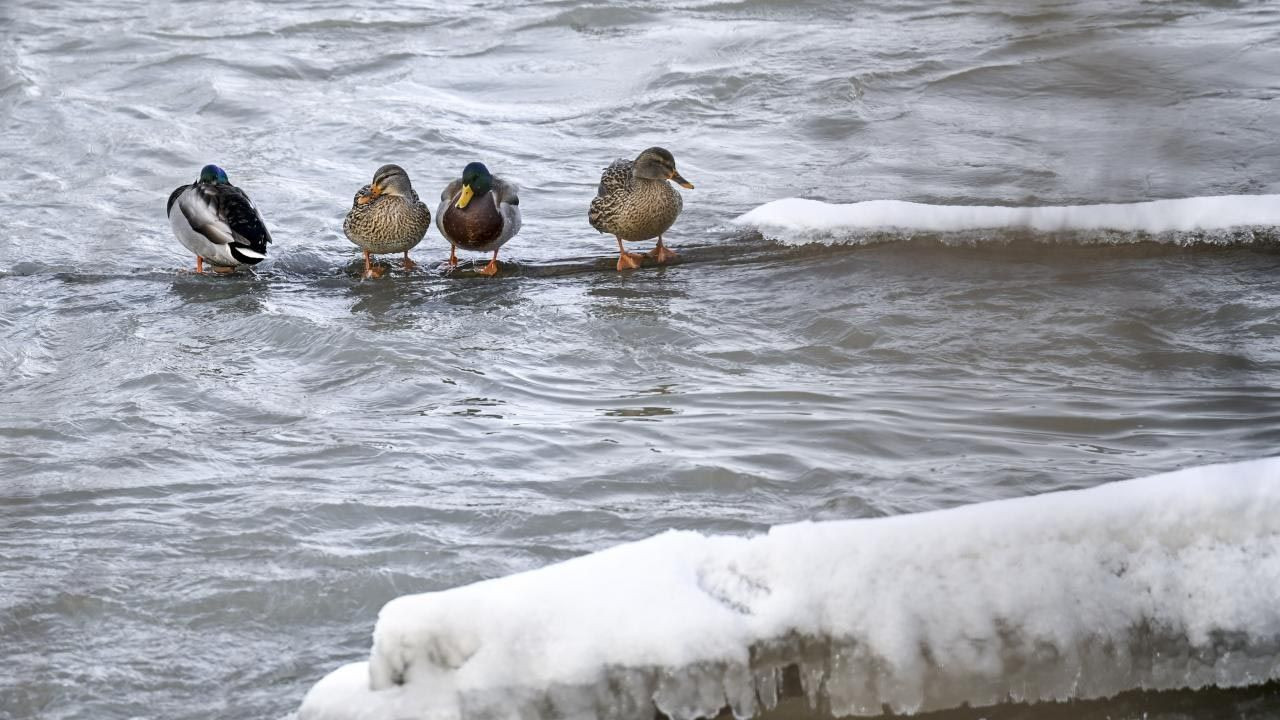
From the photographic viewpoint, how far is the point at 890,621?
264 centimetres

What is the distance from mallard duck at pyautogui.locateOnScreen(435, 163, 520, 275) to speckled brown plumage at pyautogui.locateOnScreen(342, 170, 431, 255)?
0.19 metres

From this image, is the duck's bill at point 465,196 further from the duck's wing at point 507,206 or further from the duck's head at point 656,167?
the duck's head at point 656,167

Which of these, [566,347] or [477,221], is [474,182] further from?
[566,347]

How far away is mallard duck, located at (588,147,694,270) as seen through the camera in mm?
7492

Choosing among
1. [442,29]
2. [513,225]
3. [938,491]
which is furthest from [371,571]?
[442,29]

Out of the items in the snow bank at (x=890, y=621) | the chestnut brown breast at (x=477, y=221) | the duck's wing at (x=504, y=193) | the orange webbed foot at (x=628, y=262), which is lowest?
the snow bank at (x=890, y=621)

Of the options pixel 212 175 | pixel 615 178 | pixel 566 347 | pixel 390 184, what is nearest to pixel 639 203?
pixel 615 178

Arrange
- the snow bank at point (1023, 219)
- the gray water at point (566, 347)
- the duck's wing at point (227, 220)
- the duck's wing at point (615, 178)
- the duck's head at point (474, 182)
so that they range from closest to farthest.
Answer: the gray water at point (566, 347), the snow bank at point (1023, 219), the duck's wing at point (227, 220), the duck's head at point (474, 182), the duck's wing at point (615, 178)

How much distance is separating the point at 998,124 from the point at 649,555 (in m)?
7.47

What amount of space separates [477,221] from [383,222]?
50cm

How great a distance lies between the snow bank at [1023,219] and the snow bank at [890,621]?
336 centimetres

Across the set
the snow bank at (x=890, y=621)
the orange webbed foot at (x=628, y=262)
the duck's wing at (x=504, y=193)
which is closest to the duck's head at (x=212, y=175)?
the duck's wing at (x=504, y=193)

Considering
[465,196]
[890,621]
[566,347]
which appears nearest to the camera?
Result: [890,621]

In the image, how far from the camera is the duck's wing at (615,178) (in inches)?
298
